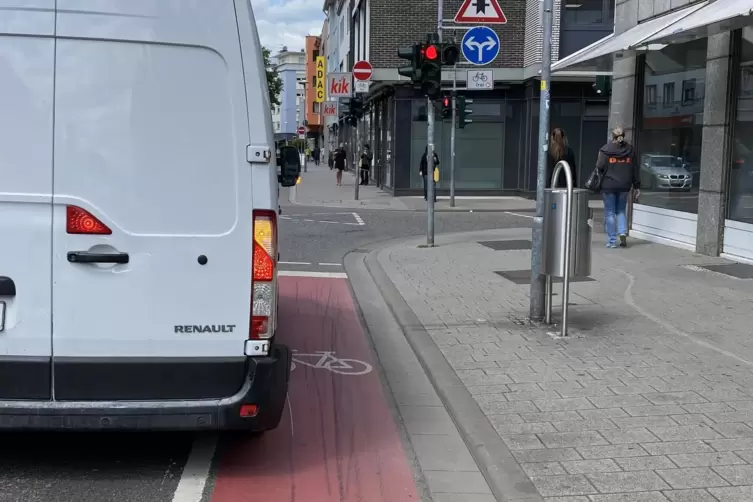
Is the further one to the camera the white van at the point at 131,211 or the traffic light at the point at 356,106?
the traffic light at the point at 356,106

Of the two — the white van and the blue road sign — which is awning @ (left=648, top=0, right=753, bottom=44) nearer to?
the blue road sign

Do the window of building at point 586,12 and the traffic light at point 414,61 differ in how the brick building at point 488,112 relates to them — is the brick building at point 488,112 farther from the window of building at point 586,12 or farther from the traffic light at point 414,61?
the traffic light at point 414,61

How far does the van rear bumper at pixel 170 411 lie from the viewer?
3906 mm

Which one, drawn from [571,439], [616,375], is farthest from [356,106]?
[571,439]

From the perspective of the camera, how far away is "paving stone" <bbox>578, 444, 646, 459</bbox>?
460cm

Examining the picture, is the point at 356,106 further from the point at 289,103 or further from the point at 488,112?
the point at 289,103

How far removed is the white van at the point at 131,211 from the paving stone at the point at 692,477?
221 cm

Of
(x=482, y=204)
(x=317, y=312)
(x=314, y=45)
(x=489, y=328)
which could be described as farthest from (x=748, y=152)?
(x=314, y=45)

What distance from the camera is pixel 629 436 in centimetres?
488

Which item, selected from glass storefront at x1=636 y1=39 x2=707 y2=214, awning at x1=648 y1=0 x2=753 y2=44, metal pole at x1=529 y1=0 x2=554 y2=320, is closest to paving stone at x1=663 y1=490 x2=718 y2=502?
metal pole at x1=529 y1=0 x2=554 y2=320

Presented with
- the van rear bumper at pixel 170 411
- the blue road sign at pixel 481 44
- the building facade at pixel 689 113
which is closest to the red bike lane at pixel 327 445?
the van rear bumper at pixel 170 411

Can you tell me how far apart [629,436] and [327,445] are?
70.8 inches

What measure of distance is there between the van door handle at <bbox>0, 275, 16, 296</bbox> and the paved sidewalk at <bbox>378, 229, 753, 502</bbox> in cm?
276

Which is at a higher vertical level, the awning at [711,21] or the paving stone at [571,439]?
the awning at [711,21]
